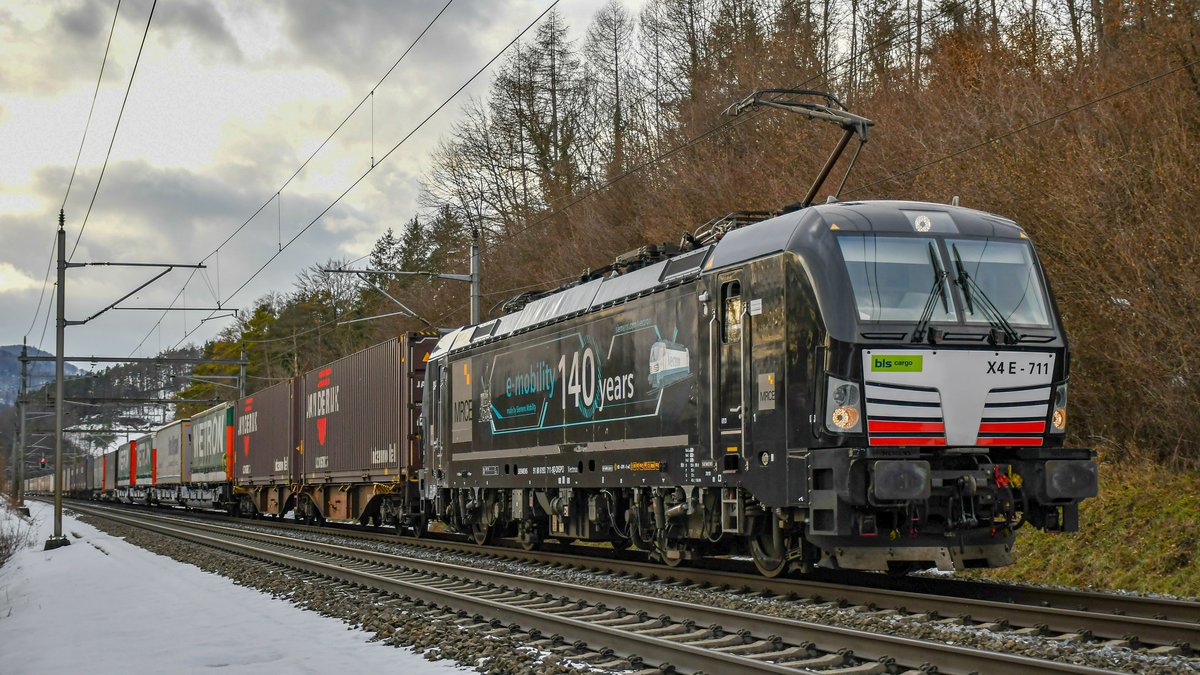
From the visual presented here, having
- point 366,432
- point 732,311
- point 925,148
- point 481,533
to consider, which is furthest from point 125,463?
point 732,311

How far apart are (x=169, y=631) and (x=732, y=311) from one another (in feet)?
19.8

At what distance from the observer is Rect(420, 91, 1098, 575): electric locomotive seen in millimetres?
9836

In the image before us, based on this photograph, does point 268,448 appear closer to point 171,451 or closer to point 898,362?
point 171,451

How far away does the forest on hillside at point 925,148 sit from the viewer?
1445cm

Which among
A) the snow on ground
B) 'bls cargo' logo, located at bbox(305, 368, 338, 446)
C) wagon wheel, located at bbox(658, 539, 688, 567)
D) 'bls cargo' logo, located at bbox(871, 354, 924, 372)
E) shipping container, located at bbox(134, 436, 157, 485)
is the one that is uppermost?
'bls cargo' logo, located at bbox(305, 368, 338, 446)

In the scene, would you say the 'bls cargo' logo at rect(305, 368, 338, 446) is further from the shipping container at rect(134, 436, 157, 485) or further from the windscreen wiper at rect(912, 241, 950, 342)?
the shipping container at rect(134, 436, 157, 485)

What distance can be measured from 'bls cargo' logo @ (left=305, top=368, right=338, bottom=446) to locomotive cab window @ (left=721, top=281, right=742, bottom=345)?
1686 centimetres

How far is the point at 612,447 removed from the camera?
13.7 m

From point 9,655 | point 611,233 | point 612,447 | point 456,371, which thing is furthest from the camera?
point 611,233

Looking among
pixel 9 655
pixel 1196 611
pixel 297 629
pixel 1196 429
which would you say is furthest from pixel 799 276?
pixel 9 655

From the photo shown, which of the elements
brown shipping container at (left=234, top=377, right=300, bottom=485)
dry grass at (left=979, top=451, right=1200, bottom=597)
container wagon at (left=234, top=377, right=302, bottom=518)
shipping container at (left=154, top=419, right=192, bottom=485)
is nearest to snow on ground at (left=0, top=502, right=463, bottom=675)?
dry grass at (left=979, top=451, right=1200, bottom=597)

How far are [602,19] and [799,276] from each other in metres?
39.0

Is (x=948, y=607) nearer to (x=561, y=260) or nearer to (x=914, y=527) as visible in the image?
(x=914, y=527)

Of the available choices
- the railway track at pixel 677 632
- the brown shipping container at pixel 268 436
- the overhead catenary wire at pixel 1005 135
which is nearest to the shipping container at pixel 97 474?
the brown shipping container at pixel 268 436
